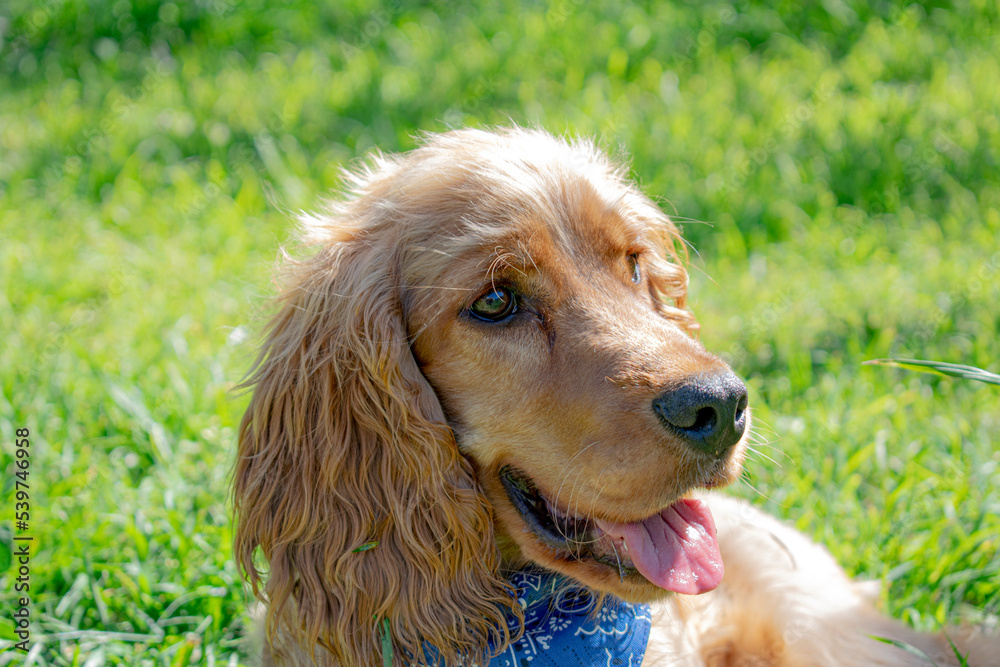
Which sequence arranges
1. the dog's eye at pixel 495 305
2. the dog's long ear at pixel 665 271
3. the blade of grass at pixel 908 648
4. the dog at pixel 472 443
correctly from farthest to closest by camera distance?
the dog's long ear at pixel 665 271
the blade of grass at pixel 908 648
the dog's eye at pixel 495 305
the dog at pixel 472 443

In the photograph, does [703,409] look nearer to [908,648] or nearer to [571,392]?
[571,392]

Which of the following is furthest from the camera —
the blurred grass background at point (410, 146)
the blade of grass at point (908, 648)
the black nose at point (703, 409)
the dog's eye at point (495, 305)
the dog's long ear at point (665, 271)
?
the blurred grass background at point (410, 146)

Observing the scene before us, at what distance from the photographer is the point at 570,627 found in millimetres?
2760

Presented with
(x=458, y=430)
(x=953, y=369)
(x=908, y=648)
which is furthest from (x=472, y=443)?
(x=908, y=648)

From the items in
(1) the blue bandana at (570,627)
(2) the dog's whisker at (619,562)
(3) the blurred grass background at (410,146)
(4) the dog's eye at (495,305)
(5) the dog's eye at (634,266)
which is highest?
(4) the dog's eye at (495,305)

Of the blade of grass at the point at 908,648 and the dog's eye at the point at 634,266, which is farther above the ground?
the dog's eye at the point at 634,266

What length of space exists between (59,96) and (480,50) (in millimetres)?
3535

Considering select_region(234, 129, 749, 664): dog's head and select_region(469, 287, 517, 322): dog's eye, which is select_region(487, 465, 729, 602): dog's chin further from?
select_region(469, 287, 517, 322): dog's eye

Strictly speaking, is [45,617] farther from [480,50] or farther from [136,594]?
[480,50]

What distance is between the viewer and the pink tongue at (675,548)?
2539mm

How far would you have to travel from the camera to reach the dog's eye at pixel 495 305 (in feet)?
8.70

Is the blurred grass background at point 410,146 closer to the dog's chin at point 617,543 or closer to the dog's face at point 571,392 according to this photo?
the dog's face at point 571,392

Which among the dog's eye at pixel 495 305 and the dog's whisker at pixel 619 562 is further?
the dog's eye at pixel 495 305

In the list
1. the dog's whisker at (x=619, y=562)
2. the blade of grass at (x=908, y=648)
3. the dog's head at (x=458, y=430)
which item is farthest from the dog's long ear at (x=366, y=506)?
the blade of grass at (x=908, y=648)
